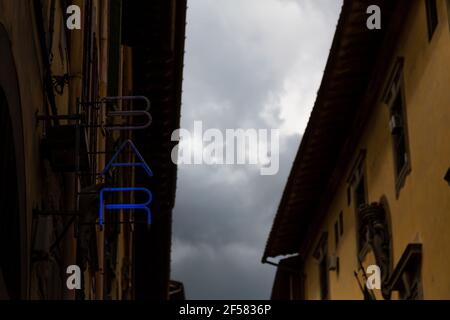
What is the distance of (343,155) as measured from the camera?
80.1ft

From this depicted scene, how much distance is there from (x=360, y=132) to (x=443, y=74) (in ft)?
23.6

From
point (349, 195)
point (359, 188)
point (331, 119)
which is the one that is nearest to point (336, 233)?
point (349, 195)

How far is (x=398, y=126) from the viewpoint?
1872cm

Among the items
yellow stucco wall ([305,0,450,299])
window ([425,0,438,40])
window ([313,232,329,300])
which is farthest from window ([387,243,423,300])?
window ([313,232,329,300])

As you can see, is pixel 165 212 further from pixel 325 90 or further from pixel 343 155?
pixel 325 90

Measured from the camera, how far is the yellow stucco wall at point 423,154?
51.3ft

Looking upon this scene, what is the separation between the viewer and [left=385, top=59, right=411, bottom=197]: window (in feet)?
60.2

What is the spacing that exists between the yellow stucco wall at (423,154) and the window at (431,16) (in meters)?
0.15

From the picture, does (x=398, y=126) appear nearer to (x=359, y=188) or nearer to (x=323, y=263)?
(x=359, y=188)

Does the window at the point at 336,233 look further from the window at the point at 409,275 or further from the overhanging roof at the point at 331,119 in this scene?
the window at the point at 409,275

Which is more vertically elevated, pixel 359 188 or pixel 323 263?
pixel 359 188

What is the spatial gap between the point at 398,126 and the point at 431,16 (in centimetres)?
277

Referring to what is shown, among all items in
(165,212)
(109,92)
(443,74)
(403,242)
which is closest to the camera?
(443,74)
